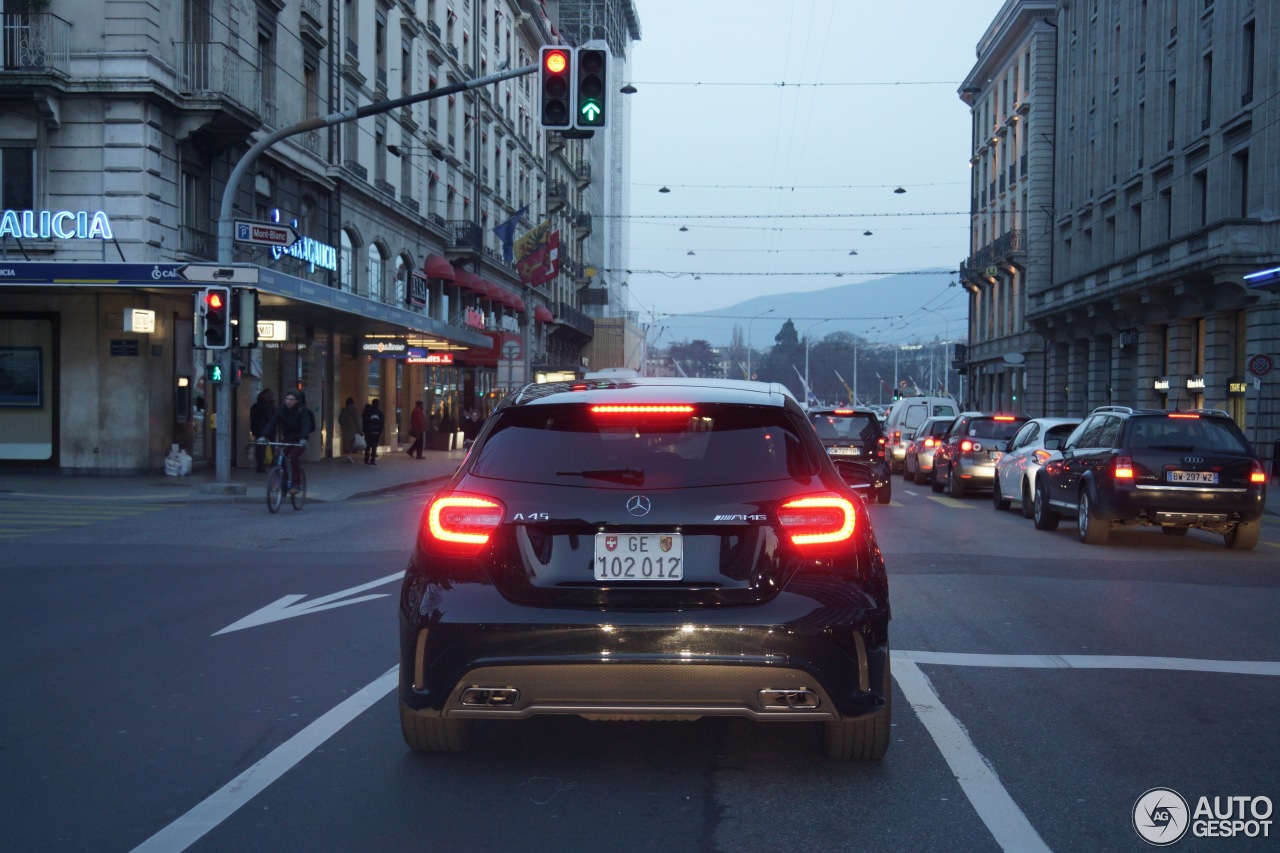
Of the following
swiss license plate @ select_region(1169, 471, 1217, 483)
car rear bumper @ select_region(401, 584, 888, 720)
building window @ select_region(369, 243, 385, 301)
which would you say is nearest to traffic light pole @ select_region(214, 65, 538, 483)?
swiss license plate @ select_region(1169, 471, 1217, 483)

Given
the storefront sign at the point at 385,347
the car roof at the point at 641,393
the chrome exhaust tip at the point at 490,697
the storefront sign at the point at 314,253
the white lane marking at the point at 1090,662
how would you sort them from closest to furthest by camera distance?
the chrome exhaust tip at the point at 490,697
the car roof at the point at 641,393
the white lane marking at the point at 1090,662
the storefront sign at the point at 314,253
the storefront sign at the point at 385,347

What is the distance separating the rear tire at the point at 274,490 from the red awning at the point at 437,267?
2533 centimetres

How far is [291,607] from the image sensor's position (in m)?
9.47

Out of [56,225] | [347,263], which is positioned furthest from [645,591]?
[347,263]

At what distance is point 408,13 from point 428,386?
13076mm

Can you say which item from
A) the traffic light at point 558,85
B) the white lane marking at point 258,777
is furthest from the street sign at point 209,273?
the white lane marking at point 258,777

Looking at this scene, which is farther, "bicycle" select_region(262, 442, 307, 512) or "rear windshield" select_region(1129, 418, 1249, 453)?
"bicycle" select_region(262, 442, 307, 512)

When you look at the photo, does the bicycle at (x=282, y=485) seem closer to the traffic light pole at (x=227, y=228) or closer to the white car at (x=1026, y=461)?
the traffic light pole at (x=227, y=228)

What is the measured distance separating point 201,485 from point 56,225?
19.3ft

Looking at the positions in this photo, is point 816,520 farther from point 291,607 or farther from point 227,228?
point 227,228

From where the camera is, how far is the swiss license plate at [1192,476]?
1426 cm

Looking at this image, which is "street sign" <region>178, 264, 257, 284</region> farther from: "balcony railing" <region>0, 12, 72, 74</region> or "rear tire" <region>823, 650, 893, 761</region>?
"rear tire" <region>823, 650, 893, 761</region>

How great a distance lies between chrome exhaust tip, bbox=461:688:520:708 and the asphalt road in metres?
0.36

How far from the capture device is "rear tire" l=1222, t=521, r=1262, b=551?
14680mm
